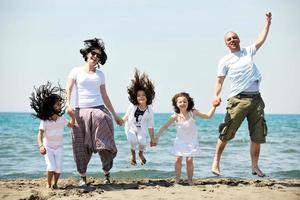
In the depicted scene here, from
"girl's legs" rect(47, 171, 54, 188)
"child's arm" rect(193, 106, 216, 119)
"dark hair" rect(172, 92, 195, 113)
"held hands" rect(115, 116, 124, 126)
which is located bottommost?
"girl's legs" rect(47, 171, 54, 188)

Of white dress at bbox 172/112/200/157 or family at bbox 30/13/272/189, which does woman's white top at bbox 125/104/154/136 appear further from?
white dress at bbox 172/112/200/157

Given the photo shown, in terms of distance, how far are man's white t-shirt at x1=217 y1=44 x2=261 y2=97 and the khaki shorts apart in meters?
0.13

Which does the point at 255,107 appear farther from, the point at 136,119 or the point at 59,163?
the point at 59,163

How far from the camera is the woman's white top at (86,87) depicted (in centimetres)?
702

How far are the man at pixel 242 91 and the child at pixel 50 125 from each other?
229 cm

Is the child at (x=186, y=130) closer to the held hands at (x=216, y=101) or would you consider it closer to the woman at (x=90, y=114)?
the held hands at (x=216, y=101)

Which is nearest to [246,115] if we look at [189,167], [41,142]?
[189,167]

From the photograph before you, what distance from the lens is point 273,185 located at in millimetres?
7500


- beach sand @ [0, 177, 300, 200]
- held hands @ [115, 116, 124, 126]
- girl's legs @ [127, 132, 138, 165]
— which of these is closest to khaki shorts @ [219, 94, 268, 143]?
beach sand @ [0, 177, 300, 200]

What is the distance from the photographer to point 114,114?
7297 mm

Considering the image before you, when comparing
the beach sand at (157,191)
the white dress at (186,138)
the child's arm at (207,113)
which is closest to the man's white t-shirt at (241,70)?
the child's arm at (207,113)

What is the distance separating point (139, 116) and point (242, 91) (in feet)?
5.43

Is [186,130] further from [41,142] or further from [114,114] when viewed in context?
[41,142]

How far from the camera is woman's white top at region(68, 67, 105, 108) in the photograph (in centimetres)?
702
